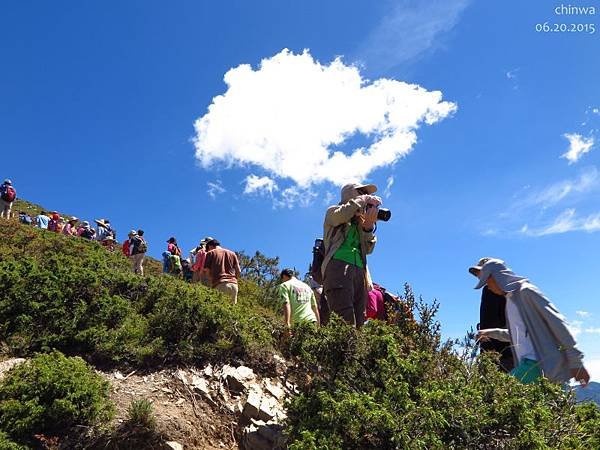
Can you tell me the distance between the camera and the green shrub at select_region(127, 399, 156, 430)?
3568 millimetres

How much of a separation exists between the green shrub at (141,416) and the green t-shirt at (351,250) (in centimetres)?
206

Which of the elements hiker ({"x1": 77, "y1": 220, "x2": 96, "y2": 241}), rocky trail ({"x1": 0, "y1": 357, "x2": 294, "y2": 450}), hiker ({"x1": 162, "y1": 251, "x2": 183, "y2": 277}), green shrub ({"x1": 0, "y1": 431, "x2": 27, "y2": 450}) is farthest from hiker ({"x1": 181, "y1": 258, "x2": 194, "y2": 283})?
green shrub ({"x1": 0, "y1": 431, "x2": 27, "y2": 450})

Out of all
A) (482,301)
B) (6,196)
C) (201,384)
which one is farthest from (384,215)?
(6,196)

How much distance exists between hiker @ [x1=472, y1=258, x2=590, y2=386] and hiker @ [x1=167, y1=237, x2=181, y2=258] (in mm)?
12047

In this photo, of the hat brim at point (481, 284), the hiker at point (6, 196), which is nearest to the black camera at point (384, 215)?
the hat brim at point (481, 284)

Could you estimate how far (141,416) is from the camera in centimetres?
360

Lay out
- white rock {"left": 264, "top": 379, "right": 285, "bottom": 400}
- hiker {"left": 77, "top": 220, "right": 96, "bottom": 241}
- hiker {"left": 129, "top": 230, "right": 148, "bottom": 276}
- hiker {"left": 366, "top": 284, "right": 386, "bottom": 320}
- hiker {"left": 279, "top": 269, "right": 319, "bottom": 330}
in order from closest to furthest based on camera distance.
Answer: white rock {"left": 264, "top": 379, "right": 285, "bottom": 400} < hiker {"left": 279, "top": 269, "right": 319, "bottom": 330} < hiker {"left": 366, "top": 284, "right": 386, "bottom": 320} < hiker {"left": 129, "top": 230, "right": 148, "bottom": 276} < hiker {"left": 77, "top": 220, "right": 96, "bottom": 241}

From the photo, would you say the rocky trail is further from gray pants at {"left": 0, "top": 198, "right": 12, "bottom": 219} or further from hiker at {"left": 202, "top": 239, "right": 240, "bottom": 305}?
gray pants at {"left": 0, "top": 198, "right": 12, "bottom": 219}

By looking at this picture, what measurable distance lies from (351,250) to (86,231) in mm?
16330

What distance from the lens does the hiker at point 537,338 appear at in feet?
10.8

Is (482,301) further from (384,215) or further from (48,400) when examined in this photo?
(48,400)

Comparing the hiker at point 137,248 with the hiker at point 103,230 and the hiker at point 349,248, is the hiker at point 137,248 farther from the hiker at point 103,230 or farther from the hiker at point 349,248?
the hiker at point 349,248

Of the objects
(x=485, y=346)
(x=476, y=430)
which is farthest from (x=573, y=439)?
(x=485, y=346)

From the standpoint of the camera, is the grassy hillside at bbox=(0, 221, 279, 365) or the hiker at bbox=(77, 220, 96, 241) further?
the hiker at bbox=(77, 220, 96, 241)
